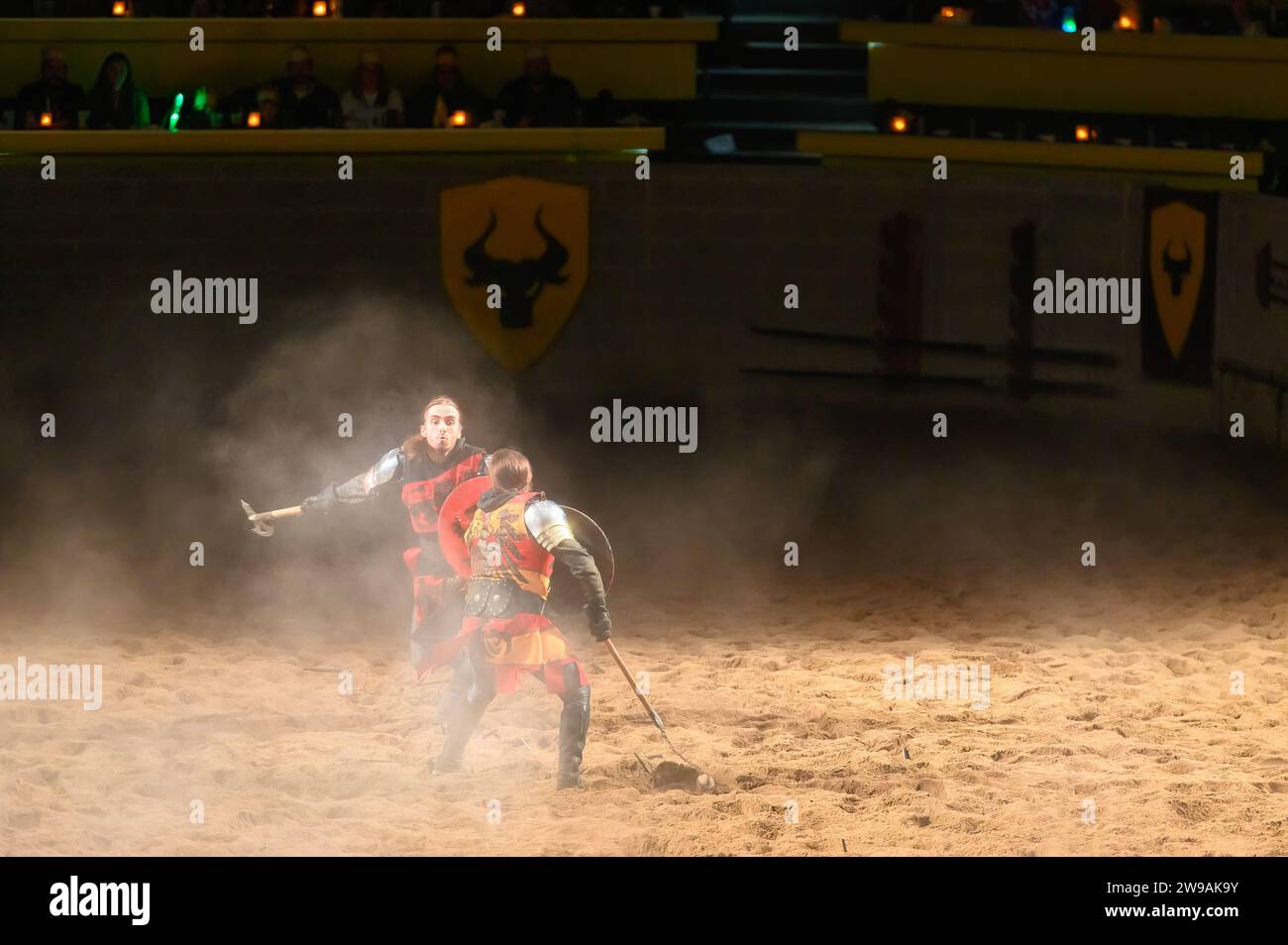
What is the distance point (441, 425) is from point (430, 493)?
0.39 meters

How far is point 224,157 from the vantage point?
1356 cm

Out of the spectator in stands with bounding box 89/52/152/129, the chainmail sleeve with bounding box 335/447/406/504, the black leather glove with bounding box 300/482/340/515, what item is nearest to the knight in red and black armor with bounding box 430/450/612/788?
the chainmail sleeve with bounding box 335/447/406/504

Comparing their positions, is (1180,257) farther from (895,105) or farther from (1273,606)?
(1273,606)

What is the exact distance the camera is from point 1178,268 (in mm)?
13023

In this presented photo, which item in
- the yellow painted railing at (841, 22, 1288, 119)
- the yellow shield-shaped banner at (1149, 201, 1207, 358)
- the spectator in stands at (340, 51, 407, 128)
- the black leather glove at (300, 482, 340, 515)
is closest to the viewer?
the black leather glove at (300, 482, 340, 515)

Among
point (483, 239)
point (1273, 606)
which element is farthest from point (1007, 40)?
point (1273, 606)

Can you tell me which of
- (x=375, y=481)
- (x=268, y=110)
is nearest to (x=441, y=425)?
(x=375, y=481)

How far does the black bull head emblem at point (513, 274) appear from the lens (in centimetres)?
1325

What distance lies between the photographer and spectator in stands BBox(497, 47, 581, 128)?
1373cm

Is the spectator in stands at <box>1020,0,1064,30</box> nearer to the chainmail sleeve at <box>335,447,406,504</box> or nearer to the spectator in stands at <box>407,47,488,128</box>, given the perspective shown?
the spectator in stands at <box>407,47,488,128</box>

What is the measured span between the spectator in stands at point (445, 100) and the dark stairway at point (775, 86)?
6.33ft

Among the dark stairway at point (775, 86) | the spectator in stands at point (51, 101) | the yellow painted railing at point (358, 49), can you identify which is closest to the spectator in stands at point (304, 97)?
the yellow painted railing at point (358, 49)

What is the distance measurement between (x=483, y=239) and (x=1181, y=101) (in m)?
6.50

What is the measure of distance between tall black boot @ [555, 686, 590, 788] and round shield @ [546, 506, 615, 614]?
15.8 inches
